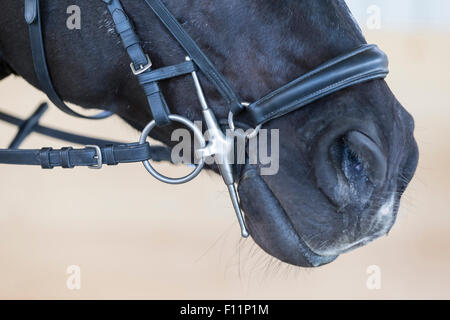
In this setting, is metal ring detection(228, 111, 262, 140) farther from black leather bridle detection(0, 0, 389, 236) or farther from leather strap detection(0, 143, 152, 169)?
leather strap detection(0, 143, 152, 169)

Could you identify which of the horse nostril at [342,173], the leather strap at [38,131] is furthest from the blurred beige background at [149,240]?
the horse nostril at [342,173]

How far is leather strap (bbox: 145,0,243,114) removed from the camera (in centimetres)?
80

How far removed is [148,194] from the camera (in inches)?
97.3

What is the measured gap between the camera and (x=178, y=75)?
0.83 meters

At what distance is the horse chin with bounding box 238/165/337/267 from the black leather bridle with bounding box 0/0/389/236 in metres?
0.03

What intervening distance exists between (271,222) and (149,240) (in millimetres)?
1607

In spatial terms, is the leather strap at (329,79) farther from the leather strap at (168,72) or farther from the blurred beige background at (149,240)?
the blurred beige background at (149,240)

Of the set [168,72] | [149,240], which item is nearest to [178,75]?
[168,72]

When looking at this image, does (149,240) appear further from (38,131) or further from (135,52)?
(135,52)

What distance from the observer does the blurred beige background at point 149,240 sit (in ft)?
6.95

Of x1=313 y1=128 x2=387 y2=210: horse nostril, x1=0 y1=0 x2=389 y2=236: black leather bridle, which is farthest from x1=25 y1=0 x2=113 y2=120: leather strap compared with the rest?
x1=313 y1=128 x2=387 y2=210: horse nostril

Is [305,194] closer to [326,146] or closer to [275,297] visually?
[326,146]

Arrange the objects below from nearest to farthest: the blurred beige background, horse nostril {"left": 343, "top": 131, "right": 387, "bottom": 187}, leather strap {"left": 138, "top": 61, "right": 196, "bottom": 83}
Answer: horse nostril {"left": 343, "top": 131, "right": 387, "bottom": 187}, leather strap {"left": 138, "top": 61, "right": 196, "bottom": 83}, the blurred beige background

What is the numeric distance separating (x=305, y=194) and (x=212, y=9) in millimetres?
307
